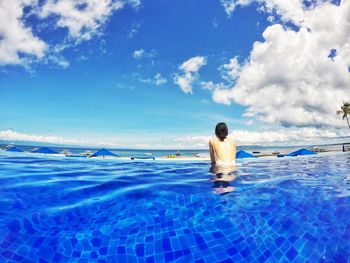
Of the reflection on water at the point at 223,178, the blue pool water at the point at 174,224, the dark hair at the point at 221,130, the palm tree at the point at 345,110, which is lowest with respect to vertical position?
the blue pool water at the point at 174,224

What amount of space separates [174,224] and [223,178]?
10.2 feet

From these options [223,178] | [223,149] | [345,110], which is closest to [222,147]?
[223,149]

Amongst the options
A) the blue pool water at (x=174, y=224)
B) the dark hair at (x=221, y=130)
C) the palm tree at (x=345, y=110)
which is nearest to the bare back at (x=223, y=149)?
the dark hair at (x=221, y=130)

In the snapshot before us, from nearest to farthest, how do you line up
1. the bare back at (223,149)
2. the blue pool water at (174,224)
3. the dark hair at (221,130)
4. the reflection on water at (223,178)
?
the blue pool water at (174,224)
the reflection on water at (223,178)
the dark hair at (221,130)
the bare back at (223,149)

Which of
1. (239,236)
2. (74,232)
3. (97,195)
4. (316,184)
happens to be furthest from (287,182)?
(74,232)

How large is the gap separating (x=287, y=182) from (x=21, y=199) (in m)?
5.74

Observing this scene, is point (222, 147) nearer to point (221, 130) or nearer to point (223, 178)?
point (221, 130)

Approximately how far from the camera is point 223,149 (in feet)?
25.3

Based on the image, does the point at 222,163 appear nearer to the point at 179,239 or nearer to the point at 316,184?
the point at 316,184

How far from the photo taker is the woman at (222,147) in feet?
24.5

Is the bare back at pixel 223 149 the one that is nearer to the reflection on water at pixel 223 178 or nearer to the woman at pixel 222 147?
the woman at pixel 222 147

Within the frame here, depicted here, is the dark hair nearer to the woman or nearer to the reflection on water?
the woman

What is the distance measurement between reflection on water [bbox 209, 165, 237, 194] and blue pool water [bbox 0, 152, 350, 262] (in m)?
0.10

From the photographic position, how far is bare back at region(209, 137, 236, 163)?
7.67 metres
